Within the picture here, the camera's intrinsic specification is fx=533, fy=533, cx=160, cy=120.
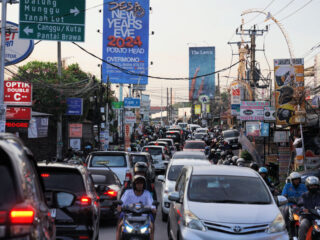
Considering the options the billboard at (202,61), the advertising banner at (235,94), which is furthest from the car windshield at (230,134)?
the billboard at (202,61)

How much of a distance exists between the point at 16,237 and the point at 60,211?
4.99 m

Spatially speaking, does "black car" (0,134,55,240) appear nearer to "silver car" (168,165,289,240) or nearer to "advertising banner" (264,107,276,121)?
"silver car" (168,165,289,240)

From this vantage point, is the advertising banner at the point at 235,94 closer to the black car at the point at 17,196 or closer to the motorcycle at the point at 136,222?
the motorcycle at the point at 136,222

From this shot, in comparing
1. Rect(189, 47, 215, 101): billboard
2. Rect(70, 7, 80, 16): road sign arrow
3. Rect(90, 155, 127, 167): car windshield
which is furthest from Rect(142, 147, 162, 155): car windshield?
Rect(189, 47, 215, 101): billboard

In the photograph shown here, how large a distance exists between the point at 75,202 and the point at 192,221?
78.3 inches

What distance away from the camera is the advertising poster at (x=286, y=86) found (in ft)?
85.5

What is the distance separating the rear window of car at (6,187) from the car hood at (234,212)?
4.41 meters

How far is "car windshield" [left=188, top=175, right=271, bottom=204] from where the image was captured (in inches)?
341

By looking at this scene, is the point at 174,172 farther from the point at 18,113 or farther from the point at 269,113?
the point at 269,113

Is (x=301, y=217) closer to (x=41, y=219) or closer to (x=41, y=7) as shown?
(x=41, y=219)

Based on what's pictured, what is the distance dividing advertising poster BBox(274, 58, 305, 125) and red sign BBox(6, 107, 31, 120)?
39.7 ft

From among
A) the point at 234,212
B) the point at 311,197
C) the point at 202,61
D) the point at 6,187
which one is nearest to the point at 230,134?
the point at 311,197

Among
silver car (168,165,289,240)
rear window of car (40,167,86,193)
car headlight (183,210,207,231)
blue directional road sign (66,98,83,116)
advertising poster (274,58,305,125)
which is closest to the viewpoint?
silver car (168,165,289,240)

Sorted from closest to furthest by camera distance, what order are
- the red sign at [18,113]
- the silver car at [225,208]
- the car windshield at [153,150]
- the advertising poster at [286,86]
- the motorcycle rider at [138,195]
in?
the silver car at [225,208] → the motorcycle rider at [138,195] → the red sign at [18,113] → the advertising poster at [286,86] → the car windshield at [153,150]
